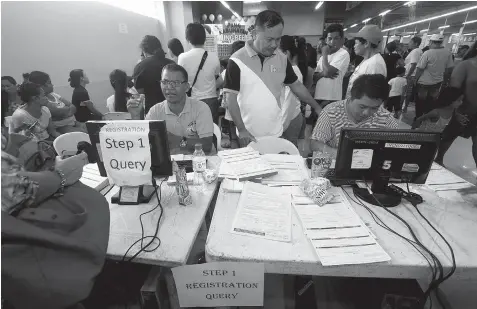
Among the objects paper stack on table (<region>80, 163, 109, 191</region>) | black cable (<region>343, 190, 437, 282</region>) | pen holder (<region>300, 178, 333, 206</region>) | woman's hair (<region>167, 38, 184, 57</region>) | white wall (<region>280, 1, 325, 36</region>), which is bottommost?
black cable (<region>343, 190, 437, 282</region>)

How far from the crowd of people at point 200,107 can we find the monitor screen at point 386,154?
496 mm

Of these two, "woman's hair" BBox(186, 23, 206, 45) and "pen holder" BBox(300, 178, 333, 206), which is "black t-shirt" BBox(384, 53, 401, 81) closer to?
"woman's hair" BBox(186, 23, 206, 45)

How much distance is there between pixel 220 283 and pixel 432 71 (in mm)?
6002

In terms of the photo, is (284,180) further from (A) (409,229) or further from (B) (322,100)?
(B) (322,100)

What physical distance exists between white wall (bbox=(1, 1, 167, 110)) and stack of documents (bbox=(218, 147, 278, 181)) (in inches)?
104

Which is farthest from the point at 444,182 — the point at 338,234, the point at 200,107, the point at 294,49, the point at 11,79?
the point at 11,79

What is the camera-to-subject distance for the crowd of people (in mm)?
819

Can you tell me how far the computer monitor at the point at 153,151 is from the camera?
128cm

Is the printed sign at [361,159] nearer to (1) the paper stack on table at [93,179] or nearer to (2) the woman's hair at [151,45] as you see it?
(1) the paper stack on table at [93,179]

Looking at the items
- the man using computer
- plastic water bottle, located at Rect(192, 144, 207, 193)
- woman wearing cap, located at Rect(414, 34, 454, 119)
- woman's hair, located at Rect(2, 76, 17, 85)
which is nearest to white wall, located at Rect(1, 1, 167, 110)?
woman's hair, located at Rect(2, 76, 17, 85)

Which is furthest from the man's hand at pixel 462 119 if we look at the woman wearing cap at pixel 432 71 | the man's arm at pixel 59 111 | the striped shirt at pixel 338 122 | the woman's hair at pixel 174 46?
the man's arm at pixel 59 111

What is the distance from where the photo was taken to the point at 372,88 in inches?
65.2

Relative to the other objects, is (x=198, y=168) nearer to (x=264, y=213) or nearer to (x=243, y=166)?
(x=243, y=166)

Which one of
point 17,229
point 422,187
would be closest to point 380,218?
point 422,187
